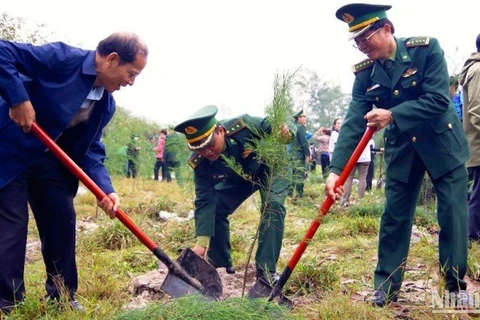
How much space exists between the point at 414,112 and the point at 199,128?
145 centimetres

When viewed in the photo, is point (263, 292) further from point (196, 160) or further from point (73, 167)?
point (73, 167)

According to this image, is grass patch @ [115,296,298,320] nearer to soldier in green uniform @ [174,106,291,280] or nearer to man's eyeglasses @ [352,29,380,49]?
soldier in green uniform @ [174,106,291,280]

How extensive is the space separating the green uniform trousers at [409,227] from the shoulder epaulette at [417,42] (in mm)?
726

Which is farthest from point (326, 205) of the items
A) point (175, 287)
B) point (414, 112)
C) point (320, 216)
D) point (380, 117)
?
point (175, 287)

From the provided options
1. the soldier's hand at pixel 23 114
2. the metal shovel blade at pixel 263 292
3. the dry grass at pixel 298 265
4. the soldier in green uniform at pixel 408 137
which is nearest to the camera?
the soldier's hand at pixel 23 114

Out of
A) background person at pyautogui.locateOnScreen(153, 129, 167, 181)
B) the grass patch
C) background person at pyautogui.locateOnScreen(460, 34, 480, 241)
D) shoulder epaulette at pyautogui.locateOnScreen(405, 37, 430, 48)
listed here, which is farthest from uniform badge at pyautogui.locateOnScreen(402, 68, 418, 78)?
background person at pyautogui.locateOnScreen(153, 129, 167, 181)

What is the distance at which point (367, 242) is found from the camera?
561 cm

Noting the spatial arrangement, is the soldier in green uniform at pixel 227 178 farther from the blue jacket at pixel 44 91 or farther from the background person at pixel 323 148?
the background person at pixel 323 148

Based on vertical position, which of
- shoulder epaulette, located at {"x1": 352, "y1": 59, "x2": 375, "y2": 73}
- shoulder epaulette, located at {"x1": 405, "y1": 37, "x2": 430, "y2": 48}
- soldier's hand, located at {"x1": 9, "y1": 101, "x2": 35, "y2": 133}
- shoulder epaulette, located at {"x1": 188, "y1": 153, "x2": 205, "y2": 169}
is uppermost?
shoulder epaulette, located at {"x1": 405, "y1": 37, "x2": 430, "y2": 48}

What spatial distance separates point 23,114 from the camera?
298cm

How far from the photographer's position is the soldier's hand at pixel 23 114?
117 inches

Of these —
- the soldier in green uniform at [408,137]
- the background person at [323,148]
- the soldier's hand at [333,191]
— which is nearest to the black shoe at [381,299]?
the soldier in green uniform at [408,137]

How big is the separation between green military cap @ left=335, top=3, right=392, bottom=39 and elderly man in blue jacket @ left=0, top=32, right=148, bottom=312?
4.20 ft

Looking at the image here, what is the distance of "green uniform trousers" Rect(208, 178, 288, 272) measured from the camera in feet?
13.3
